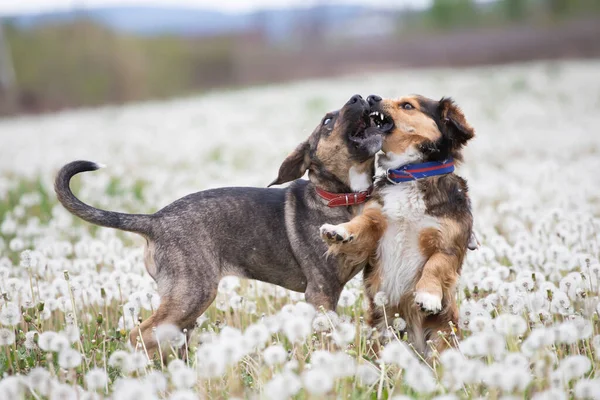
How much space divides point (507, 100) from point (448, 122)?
17.5 m

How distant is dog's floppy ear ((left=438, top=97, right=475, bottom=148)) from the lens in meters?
5.13

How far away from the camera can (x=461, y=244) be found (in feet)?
15.9

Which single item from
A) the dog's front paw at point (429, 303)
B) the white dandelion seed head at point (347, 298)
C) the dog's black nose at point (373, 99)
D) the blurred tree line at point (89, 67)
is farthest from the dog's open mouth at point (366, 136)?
the blurred tree line at point (89, 67)

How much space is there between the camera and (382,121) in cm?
550

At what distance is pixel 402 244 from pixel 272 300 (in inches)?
57.5

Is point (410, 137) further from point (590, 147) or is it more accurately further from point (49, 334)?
point (590, 147)

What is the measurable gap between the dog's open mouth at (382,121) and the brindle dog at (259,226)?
2.5 inches

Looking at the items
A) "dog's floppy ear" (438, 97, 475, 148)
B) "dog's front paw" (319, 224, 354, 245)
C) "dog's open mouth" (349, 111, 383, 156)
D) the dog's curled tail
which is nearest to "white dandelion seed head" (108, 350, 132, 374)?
the dog's curled tail

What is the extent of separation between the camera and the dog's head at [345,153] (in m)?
5.48

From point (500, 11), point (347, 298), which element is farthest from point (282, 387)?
point (500, 11)

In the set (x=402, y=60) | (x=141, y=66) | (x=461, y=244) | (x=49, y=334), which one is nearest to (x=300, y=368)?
(x=49, y=334)

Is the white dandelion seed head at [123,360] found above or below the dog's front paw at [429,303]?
above

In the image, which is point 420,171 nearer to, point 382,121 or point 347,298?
point 382,121

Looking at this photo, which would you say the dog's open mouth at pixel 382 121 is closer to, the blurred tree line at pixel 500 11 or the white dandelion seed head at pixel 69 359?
the white dandelion seed head at pixel 69 359
